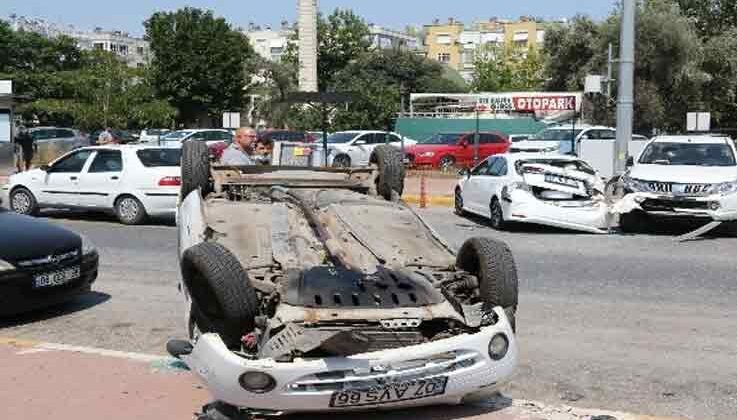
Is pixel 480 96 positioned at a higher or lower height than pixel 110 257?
higher

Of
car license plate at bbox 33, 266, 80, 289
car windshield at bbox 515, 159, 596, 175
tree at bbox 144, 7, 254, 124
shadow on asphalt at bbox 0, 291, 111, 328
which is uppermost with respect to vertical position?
tree at bbox 144, 7, 254, 124

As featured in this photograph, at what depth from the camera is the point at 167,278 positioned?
1070cm

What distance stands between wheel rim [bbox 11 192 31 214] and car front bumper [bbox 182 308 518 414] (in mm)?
13799

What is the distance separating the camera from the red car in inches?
1265

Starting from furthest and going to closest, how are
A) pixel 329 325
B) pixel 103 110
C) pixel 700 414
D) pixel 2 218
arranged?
pixel 103 110
pixel 2 218
pixel 700 414
pixel 329 325

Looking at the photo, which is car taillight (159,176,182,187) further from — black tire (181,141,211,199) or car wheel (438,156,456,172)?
car wheel (438,156,456,172)

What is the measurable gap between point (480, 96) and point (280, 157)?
3341 centimetres

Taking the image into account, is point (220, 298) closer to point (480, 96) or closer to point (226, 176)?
point (226, 176)

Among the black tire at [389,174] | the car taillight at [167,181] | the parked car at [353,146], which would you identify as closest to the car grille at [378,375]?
the black tire at [389,174]

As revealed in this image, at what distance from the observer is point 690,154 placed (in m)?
16.3

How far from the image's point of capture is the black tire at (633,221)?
51.0 ft

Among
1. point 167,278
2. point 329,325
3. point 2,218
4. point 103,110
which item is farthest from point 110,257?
point 103,110

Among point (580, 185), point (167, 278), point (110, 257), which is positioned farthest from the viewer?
point (580, 185)

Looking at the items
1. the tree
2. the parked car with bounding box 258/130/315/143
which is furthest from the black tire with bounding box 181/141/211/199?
the tree
